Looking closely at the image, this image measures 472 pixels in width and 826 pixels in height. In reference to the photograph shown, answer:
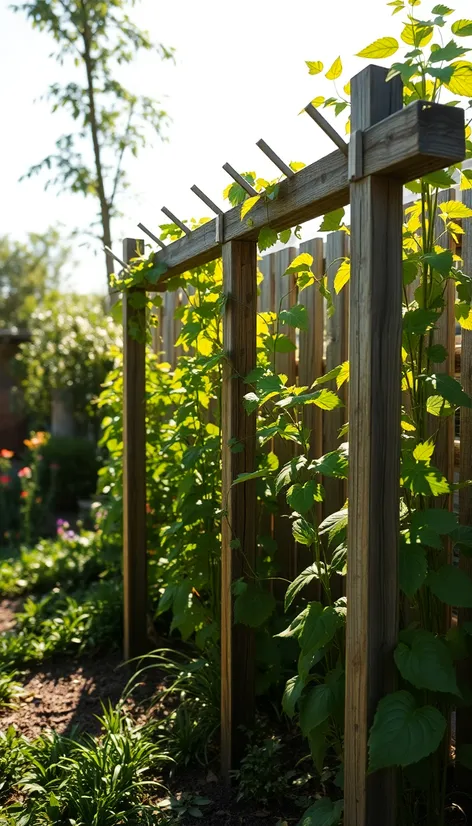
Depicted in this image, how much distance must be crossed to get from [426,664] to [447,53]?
4.74 feet

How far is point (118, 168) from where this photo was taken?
8.15 meters

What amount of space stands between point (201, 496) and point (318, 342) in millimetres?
840

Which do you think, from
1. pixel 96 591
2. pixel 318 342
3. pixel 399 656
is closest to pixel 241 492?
pixel 318 342

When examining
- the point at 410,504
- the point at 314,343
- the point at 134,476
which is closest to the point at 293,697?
the point at 410,504

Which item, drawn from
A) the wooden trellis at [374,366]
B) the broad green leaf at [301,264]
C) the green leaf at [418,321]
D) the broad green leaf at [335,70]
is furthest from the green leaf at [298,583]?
the broad green leaf at [335,70]

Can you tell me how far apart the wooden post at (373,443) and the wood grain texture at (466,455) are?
554mm

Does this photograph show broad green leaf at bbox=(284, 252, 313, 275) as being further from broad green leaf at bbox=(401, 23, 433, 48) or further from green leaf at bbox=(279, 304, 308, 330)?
broad green leaf at bbox=(401, 23, 433, 48)

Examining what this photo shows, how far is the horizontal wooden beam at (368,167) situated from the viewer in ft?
5.57

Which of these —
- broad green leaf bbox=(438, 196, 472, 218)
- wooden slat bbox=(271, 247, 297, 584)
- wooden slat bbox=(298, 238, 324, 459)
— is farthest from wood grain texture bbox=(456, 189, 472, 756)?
wooden slat bbox=(271, 247, 297, 584)

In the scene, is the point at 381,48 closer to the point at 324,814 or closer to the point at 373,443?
the point at 373,443

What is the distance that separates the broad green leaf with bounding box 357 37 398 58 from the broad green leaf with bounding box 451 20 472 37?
0.47 feet

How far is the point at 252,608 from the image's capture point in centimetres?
278

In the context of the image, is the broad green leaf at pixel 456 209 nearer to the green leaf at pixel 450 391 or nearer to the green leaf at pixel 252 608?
the green leaf at pixel 450 391

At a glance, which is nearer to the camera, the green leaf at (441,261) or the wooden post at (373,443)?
the wooden post at (373,443)
